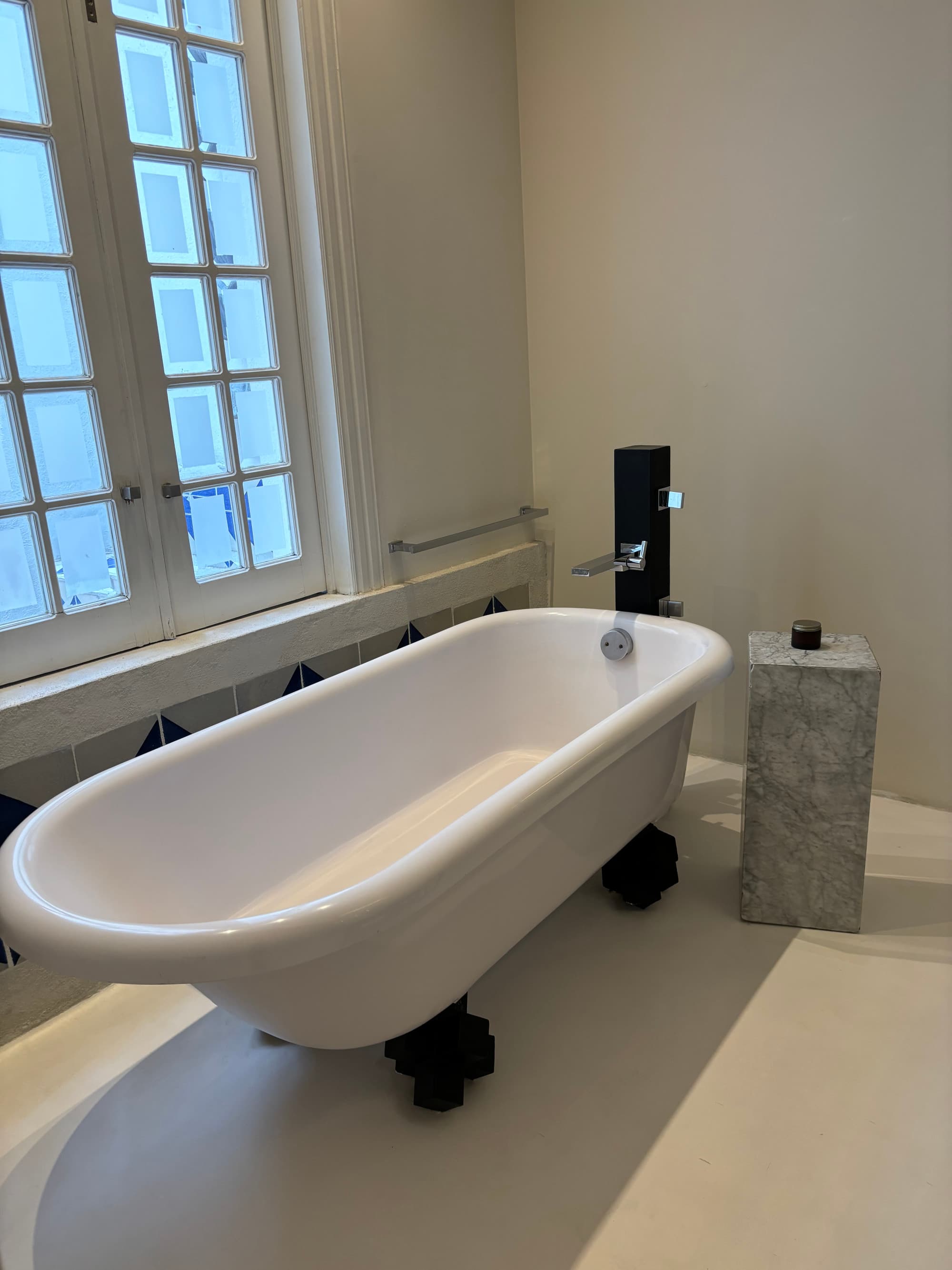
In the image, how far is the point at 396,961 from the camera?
1.34 meters

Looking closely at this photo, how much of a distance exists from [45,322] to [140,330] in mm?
193

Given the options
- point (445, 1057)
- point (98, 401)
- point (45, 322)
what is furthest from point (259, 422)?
point (445, 1057)

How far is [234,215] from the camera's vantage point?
2135mm

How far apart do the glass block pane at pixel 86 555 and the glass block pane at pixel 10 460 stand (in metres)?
0.07

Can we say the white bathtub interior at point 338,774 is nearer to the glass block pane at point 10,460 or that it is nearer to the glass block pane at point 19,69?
the glass block pane at point 10,460

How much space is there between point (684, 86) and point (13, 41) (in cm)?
162

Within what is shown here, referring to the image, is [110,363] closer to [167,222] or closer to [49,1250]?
[167,222]

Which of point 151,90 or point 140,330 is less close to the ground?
point 151,90

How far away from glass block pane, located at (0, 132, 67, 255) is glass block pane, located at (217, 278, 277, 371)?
389mm

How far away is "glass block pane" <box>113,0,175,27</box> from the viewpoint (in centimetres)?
187

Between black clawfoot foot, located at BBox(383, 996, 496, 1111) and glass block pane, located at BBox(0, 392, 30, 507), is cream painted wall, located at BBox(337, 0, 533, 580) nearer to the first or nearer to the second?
glass block pane, located at BBox(0, 392, 30, 507)

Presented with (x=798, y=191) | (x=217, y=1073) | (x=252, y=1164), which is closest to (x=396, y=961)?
(x=252, y=1164)

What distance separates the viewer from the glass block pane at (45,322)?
1.77 m

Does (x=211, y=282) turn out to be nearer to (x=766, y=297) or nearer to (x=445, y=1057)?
(x=766, y=297)
